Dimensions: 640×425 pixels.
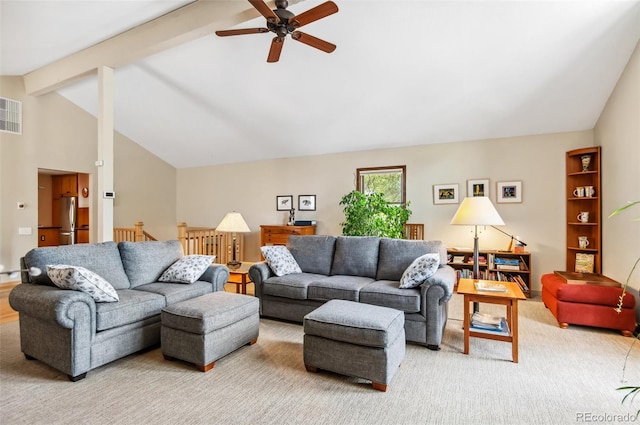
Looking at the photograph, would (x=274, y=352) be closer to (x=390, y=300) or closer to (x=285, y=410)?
(x=285, y=410)

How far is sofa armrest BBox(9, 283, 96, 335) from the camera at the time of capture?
7.45ft

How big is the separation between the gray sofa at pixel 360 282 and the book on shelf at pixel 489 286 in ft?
0.72

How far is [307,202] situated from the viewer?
6.71 meters

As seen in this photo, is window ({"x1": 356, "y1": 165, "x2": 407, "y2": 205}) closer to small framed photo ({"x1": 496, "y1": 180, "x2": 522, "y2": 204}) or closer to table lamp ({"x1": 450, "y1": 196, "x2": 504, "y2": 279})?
small framed photo ({"x1": 496, "y1": 180, "x2": 522, "y2": 204})

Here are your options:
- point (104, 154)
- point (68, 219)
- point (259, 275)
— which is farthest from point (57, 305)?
point (68, 219)

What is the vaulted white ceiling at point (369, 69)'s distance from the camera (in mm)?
3475

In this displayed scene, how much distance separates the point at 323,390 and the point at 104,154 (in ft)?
13.9

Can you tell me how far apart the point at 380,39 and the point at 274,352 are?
3.49m

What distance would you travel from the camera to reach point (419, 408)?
206 centimetres

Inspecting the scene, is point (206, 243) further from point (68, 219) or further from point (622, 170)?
point (622, 170)

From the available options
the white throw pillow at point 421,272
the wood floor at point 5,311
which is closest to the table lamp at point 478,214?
the white throw pillow at point 421,272

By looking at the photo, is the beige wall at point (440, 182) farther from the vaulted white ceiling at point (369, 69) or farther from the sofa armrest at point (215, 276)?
the sofa armrest at point (215, 276)

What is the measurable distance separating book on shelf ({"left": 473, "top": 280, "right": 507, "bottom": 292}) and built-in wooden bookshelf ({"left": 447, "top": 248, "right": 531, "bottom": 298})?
6.43 ft

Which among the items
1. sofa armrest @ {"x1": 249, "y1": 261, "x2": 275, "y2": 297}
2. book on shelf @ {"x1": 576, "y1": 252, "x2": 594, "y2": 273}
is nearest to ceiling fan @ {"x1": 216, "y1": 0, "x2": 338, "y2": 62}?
sofa armrest @ {"x1": 249, "y1": 261, "x2": 275, "y2": 297}
